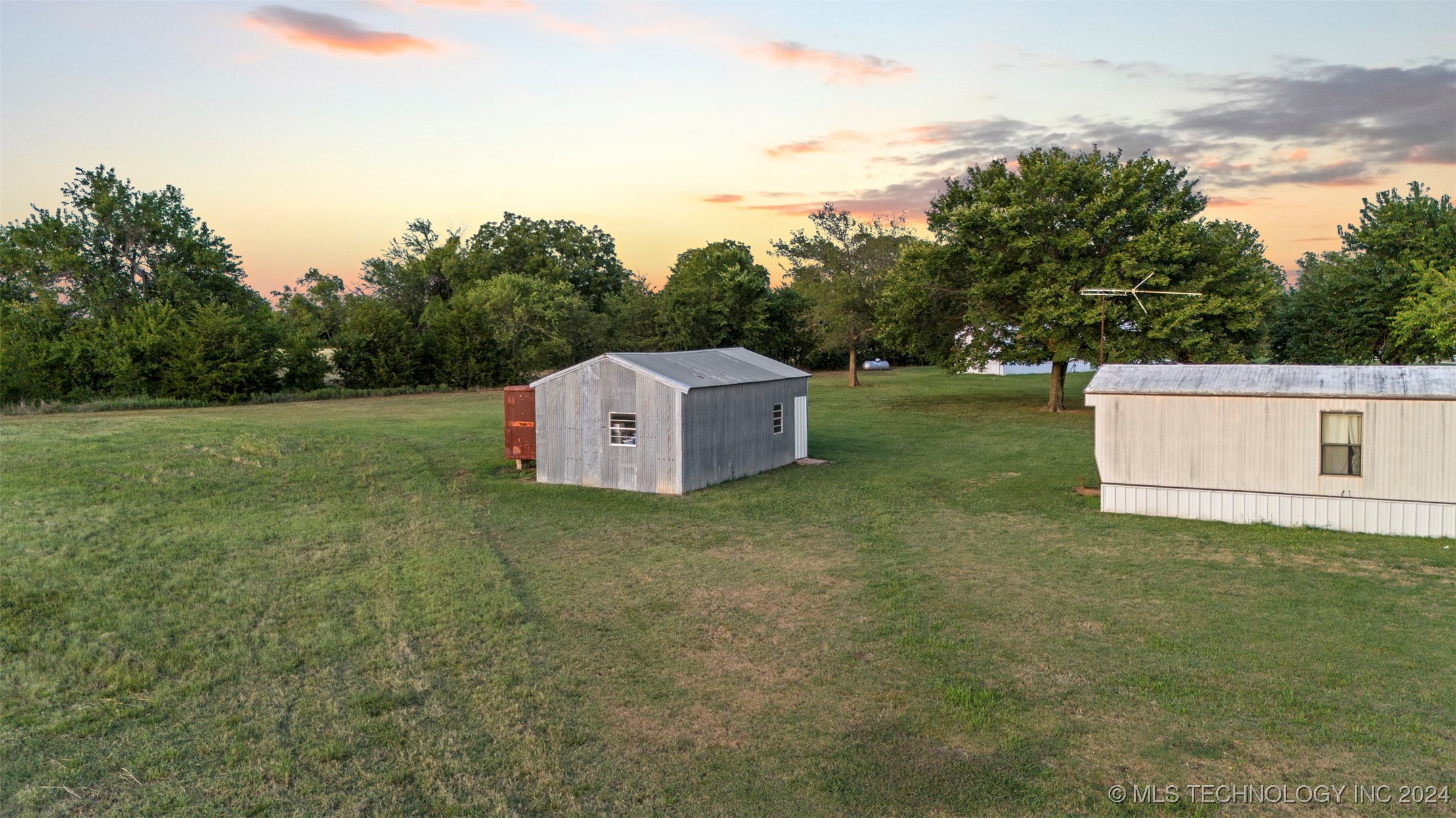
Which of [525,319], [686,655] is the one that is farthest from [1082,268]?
[525,319]

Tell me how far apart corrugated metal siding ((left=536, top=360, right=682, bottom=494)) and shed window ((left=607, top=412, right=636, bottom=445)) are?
4.7 inches

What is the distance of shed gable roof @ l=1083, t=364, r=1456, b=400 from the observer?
14961 mm

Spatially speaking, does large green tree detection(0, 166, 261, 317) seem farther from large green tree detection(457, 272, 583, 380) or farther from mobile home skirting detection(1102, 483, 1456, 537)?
mobile home skirting detection(1102, 483, 1456, 537)

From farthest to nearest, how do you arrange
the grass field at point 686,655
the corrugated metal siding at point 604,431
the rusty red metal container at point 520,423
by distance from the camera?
the rusty red metal container at point 520,423 → the corrugated metal siding at point 604,431 → the grass field at point 686,655

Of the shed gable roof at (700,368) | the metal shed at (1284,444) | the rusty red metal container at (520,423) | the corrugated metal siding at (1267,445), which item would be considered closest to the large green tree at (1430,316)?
the metal shed at (1284,444)

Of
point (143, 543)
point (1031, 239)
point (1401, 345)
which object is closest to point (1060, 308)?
point (1031, 239)

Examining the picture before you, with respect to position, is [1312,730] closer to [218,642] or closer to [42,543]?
[218,642]

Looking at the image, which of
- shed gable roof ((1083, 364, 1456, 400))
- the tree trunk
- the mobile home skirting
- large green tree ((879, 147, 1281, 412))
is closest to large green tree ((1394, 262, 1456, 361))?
large green tree ((879, 147, 1281, 412))

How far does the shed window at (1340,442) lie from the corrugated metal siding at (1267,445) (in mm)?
108

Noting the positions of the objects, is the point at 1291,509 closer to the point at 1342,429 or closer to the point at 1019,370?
the point at 1342,429

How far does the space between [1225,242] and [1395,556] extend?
26.2 meters

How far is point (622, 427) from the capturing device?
1978cm

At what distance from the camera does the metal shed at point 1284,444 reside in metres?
14.7

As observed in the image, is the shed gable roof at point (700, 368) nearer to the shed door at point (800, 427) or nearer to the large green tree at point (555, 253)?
the shed door at point (800, 427)
